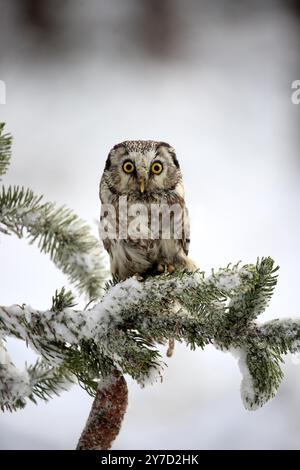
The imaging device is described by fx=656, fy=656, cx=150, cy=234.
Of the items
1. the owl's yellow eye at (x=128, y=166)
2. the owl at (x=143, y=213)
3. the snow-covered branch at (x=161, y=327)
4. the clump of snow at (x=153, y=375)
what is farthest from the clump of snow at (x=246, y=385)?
the owl's yellow eye at (x=128, y=166)

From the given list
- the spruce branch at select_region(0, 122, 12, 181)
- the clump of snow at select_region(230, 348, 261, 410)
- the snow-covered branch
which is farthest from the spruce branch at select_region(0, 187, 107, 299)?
the clump of snow at select_region(230, 348, 261, 410)

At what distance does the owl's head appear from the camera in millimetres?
1656

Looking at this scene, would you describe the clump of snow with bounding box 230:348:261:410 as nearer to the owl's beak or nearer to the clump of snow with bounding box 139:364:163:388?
the clump of snow with bounding box 139:364:163:388

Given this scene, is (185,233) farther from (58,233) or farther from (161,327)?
(161,327)

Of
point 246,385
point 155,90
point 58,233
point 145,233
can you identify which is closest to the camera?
point 246,385

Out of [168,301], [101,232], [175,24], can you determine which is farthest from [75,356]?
[175,24]

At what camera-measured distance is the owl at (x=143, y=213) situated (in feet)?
5.40

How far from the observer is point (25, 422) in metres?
2.57

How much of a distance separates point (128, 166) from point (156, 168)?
8 centimetres

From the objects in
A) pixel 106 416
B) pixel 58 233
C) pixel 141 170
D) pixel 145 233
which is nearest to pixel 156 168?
pixel 141 170

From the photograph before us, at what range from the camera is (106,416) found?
1.13m

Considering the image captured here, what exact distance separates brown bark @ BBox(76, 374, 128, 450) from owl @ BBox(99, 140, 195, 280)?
20.9 inches

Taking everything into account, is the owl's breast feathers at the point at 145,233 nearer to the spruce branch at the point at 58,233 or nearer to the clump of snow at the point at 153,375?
the spruce branch at the point at 58,233

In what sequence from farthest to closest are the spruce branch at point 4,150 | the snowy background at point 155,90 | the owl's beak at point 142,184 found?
the snowy background at point 155,90 < the owl's beak at point 142,184 < the spruce branch at point 4,150
